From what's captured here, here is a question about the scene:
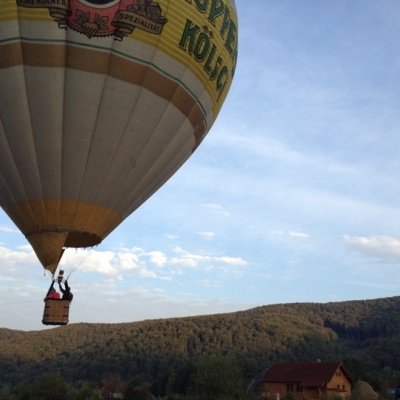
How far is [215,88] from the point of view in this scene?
17391mm

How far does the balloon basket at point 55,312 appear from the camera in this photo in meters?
14.8

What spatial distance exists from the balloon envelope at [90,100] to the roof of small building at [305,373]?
36619 mm

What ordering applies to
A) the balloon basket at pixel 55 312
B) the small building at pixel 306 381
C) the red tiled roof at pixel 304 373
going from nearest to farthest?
1. the balloon basket at pixel 55 312
2. the small building at pixel 306 381
3. the red tiled roof at pixel 304 373

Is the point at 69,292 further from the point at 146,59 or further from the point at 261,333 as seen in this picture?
the point at 261,333

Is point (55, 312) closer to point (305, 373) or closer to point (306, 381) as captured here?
point (306, 381)

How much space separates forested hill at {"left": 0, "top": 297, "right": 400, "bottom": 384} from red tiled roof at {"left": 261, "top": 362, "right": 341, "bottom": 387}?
4391 cm

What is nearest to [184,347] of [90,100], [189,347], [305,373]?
[189,347]

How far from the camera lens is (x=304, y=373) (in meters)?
49.6

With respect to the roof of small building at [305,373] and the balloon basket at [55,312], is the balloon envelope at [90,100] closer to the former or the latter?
the balloon basket at [55,312]

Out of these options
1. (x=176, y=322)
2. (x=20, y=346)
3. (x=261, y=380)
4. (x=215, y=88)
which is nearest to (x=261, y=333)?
(x=176, y=322)

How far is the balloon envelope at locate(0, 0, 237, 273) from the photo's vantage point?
46.0 feet

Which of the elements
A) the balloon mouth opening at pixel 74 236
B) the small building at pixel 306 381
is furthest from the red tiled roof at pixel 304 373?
the balloon mouth opening at pixel 74 236

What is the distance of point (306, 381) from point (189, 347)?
89861mm

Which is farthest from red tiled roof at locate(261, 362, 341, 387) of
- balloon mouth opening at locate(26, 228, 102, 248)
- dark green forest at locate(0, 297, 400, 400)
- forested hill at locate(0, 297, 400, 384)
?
forested hill at locate(0, 297, 400, 384)
